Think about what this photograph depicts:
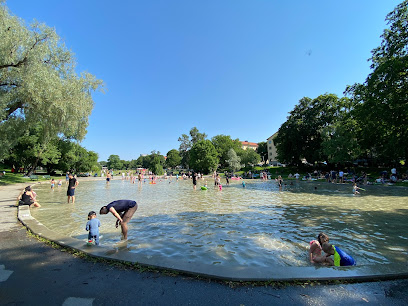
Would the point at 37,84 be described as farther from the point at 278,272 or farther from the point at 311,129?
the point at 311,129

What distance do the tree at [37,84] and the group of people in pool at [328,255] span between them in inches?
795

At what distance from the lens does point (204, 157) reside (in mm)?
75438

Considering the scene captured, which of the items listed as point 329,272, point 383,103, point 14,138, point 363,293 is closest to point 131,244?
point 329,272

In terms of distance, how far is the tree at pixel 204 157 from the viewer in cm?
7538

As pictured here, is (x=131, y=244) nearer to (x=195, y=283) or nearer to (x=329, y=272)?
(x=195, y=283)

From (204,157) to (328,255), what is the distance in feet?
230

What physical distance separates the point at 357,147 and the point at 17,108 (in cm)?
4801

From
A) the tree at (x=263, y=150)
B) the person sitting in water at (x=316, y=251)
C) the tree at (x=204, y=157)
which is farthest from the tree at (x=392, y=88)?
the tree at (x=263, y=150)

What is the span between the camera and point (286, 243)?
7.12m

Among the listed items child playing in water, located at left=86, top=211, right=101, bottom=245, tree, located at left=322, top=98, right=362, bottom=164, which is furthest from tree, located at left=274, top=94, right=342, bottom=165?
child playing in water, located at left=86, top=211, right=101, bottom=245

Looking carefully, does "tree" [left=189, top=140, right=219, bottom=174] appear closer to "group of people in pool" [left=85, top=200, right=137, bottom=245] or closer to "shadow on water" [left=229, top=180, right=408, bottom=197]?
"shadow on water" [left=229, top=180, right=408, bottom=197]

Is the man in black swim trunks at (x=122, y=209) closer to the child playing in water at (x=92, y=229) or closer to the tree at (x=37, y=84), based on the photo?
the child playing in water at (x=92, y=229)

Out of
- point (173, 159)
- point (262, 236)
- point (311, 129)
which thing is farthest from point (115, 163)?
point (262, 236)

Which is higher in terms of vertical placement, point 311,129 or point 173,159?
point 311,129
